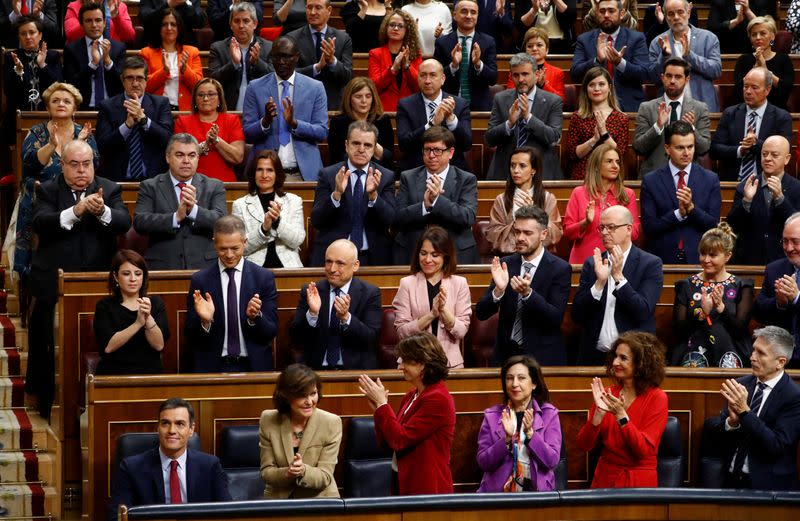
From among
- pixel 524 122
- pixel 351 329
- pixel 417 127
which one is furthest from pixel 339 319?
pixel 524 122

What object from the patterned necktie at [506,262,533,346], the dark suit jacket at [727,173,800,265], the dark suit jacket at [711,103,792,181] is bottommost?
the patterned necktie at [506,262,533,346]

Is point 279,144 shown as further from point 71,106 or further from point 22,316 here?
point 22,316

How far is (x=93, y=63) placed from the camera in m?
7.61

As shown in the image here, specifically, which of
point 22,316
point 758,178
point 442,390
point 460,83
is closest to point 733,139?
point 758,178

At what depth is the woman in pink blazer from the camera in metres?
5.57

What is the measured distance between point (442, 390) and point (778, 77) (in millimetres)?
4045

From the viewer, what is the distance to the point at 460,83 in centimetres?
773

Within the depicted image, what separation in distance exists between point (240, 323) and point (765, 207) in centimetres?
255

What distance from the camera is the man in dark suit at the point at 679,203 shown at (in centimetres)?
642

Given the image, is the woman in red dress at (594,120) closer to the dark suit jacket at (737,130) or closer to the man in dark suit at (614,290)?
the dark suit jacket at (737,130)

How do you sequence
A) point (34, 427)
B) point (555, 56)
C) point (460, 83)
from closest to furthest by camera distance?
1. point (34, 427)
2. point (460, 83)
3. point (555, 56)

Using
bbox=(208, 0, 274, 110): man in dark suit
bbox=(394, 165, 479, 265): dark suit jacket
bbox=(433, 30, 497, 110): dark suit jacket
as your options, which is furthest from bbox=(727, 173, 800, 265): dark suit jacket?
bbox=(208, 0, 274, 110): man in dark suit

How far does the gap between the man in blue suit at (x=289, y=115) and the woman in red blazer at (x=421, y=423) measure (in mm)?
2468

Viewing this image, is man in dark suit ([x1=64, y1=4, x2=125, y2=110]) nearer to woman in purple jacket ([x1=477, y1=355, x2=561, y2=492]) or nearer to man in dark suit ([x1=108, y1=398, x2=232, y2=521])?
man in dark suit ([x1=108, y1=398, x2=232, y2=521])
